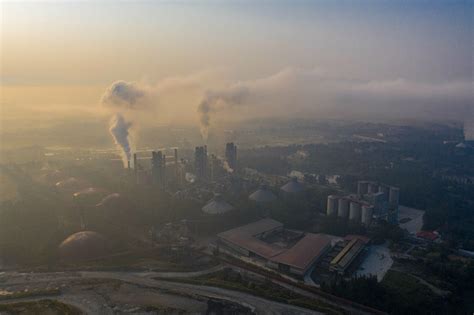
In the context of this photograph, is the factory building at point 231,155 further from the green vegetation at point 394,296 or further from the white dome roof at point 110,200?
the green vegetation at point 394,296

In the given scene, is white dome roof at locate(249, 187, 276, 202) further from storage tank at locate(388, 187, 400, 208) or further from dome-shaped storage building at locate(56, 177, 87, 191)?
dome-shaped storage building at locate(56, 177, 87, 191)

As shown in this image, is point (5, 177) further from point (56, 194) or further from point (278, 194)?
point (278, 194)

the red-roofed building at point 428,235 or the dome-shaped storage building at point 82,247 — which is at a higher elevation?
the dome-shaped storage building at point 82,247

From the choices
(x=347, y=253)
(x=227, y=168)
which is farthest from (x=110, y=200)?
(x=347, y=253)

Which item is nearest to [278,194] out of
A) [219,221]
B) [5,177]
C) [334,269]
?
[219,221]

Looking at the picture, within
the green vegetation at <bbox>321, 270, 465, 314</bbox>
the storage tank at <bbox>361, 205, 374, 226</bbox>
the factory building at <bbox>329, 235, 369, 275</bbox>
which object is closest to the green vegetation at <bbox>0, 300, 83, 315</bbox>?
the green vegetation at <bbox>321, 270, 465, 314</bbox>

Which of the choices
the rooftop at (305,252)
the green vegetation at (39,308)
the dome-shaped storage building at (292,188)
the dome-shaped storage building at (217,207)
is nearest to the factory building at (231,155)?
the dome-shaped storage building at (292,188)

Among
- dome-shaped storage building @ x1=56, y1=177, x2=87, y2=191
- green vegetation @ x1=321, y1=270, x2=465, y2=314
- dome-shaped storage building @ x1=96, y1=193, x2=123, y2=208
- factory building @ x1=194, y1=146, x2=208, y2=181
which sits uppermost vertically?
factory building @ x1=194, y1=146, x2=208, y2=181
